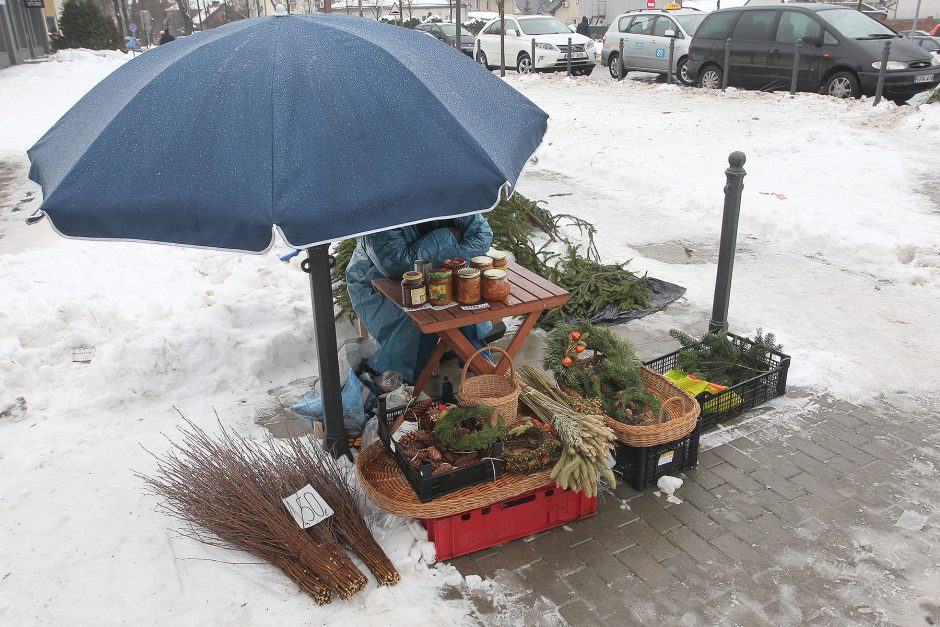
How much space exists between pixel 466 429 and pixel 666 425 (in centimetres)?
97

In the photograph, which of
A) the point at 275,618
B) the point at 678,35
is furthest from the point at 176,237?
the point at 678,35

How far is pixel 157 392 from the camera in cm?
476

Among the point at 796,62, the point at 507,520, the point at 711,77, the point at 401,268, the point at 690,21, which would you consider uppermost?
the point at 690,21

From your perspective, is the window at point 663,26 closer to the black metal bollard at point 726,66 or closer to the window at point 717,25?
the window at point 717,25

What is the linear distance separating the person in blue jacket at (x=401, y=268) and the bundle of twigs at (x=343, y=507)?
47.6 inches

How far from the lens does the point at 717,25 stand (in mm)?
14562

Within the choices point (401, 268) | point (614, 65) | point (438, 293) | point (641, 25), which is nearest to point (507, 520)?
point (438, 293)

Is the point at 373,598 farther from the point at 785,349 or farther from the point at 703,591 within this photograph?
the point at 785,349

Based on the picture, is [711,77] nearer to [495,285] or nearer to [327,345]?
[495,285]

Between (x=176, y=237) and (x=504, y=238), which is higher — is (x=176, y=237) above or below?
above

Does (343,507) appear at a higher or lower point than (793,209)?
lower

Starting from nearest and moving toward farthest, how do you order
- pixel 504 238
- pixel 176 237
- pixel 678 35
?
1. pixel 176 237
2. pixel 504 238
3. pixel 678 35

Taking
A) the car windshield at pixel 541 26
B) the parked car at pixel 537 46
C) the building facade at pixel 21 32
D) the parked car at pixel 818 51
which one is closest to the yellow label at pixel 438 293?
the parked car at pixel 818 51

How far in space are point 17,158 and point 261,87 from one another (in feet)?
39.8
